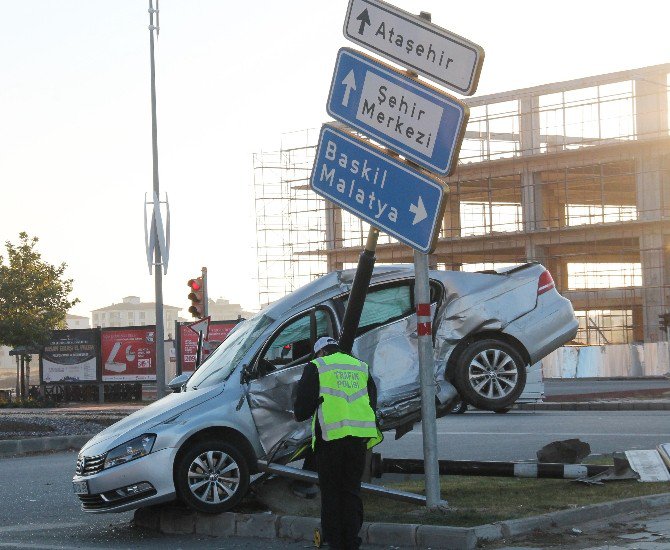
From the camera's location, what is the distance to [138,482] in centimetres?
1016

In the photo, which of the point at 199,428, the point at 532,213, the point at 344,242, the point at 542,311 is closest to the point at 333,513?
the point at 199,428

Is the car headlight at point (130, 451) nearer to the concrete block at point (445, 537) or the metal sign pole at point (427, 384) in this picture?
the metal sign pole at point (427, 384)

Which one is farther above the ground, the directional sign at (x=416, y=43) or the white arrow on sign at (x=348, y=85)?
the directional sign at (x=416, y=43)

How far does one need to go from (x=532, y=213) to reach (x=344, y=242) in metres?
12.3

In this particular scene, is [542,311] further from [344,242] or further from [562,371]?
[344,242]

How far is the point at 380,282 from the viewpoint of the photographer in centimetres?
1156

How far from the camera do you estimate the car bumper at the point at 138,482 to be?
400 inches

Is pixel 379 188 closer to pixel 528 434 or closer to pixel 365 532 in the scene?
pixel 365 532

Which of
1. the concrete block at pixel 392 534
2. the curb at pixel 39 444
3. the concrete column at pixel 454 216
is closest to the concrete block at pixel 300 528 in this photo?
the concrete block at pixel 392 534

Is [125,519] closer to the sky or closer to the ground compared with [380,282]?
closer to the ground

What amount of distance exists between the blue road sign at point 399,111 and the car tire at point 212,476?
9.68 feet

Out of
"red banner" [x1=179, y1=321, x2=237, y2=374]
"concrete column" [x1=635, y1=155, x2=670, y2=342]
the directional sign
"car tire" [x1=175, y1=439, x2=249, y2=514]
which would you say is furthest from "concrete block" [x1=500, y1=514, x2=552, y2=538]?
"concrete column" [x1=635, y1=155, x2=670, y2=342]

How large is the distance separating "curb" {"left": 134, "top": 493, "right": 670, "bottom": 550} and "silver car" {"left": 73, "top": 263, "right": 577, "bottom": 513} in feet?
0.98

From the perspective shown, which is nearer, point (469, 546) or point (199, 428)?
point (469, 546)
